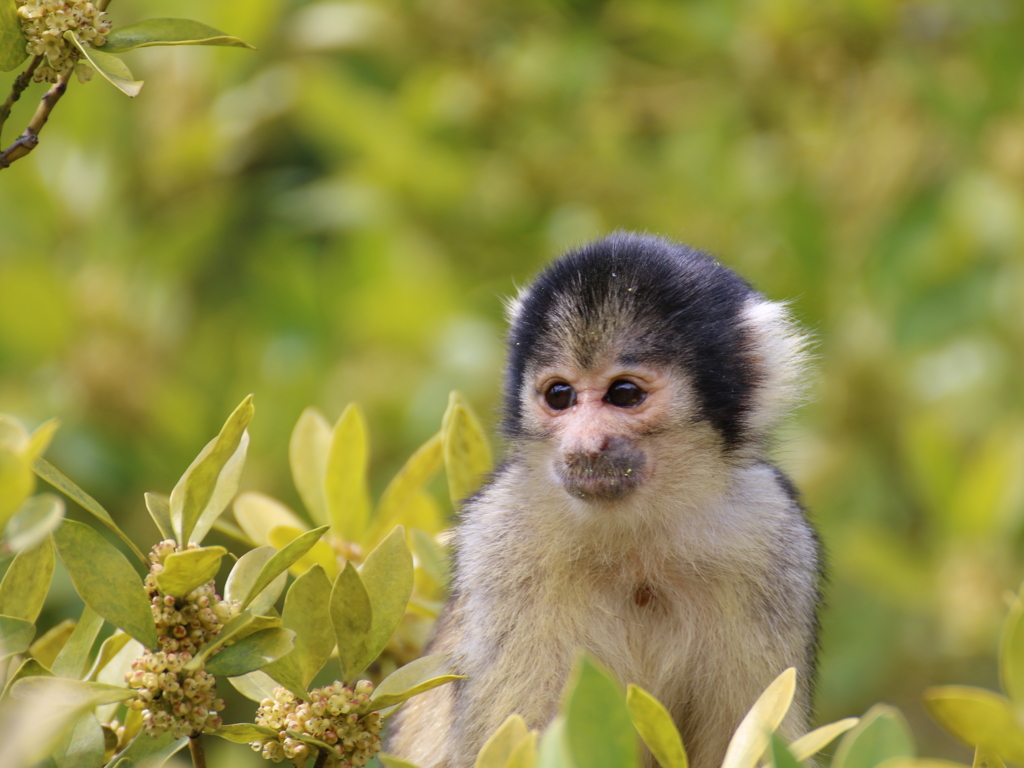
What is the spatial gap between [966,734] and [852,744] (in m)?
0.13

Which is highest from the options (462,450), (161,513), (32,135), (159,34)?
(159,34)

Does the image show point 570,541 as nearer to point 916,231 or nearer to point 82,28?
point 82,28

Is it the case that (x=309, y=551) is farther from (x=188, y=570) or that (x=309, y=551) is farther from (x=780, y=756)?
(x=780, y=756)

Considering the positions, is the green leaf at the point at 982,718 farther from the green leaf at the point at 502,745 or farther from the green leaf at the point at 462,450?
the green leaf at the point at 462,450

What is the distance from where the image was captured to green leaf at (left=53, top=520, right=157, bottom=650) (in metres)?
1.46

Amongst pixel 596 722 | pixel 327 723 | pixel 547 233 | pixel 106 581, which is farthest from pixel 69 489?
pixel 547 233

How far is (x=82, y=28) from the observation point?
1.51 meters

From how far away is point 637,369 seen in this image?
8.13 ft

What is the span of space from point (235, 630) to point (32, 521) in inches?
14.9

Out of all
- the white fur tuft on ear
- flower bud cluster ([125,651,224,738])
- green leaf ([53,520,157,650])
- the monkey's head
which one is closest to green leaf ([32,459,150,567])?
green leaf ([53,520,157,650])

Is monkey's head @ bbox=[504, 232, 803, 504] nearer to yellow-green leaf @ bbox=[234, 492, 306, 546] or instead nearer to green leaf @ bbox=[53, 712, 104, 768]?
yellow-green leaf @ bbox=[234, 492, 306, 546]

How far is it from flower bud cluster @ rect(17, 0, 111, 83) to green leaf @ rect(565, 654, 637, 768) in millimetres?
1066

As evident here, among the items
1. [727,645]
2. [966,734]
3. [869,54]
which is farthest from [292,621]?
[869,54]

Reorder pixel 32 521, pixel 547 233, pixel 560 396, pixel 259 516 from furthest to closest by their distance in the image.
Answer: pixel 547 233
pixel 560 396
pixel 259 516
pixel 32 521
